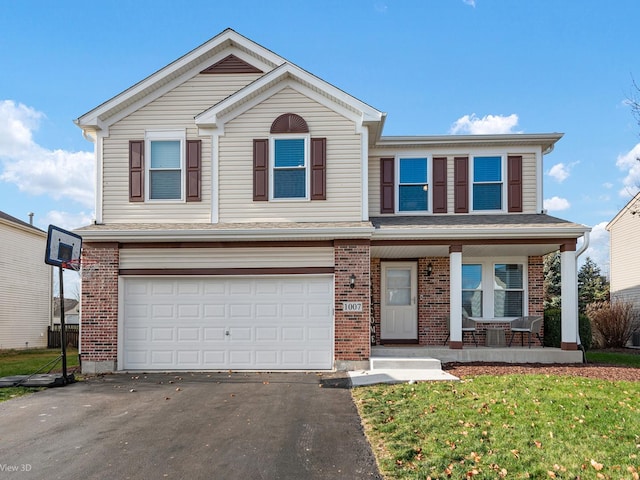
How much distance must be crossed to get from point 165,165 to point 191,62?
2.64 meters

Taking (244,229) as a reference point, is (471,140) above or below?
above

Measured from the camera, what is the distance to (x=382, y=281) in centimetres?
1348

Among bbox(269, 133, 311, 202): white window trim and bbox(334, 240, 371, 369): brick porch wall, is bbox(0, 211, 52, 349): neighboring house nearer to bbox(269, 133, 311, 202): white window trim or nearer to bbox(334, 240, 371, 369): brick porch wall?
bbox(269, 133, 311, 202): white window trim

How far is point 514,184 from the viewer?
517 inches

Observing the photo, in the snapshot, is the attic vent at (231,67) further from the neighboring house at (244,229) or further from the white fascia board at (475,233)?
the white fascia board at (475,233)

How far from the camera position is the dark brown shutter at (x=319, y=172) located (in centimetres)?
1155

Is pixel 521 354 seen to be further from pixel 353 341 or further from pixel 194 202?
pixel 194 202

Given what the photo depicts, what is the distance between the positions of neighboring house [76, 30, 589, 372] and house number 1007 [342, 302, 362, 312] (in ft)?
0.07

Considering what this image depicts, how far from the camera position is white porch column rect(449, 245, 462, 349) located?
11438 mm

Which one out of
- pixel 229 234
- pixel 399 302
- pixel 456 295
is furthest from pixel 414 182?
pixel 229 234

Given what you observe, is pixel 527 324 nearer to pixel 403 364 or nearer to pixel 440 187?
pixel 403 364

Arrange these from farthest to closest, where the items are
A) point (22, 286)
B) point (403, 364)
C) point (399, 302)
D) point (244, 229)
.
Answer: point (22, 286) → point (399, 302) → point (244, 229) → point (403, 364)

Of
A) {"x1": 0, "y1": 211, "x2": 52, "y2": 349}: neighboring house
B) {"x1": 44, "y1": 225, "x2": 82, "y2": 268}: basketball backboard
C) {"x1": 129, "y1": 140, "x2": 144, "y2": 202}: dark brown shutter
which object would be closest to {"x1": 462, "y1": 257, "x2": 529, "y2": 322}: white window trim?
{"x1": 129, "y1": 140, "x2": 144, "y2": 202}: dark brown shutter

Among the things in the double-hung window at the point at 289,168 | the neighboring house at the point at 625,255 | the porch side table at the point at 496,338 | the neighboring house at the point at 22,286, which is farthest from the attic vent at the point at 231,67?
the neighboring house at the point at 625,255
